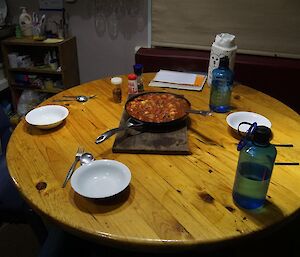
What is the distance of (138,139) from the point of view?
1.22 m

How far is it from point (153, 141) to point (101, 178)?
0.28 metres

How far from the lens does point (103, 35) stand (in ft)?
9.25

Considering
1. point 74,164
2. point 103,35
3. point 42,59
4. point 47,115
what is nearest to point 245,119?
point 74,164

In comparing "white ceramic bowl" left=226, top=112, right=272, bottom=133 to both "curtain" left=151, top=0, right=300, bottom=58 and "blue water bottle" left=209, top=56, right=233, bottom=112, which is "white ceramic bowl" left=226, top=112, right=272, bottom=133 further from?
"curtain" left=151, top=0, right=300, bottom=58

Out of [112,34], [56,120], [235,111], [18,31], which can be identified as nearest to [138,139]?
[56,120]

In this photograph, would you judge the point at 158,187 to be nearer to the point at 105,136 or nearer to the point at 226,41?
the point at 105,136

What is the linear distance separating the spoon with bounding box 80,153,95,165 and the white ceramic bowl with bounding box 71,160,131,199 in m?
0.07

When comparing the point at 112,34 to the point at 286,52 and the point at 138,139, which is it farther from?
the point at 138,139

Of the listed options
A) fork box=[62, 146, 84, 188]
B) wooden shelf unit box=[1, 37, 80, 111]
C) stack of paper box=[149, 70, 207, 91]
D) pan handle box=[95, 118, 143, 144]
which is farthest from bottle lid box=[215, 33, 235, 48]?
wooden shelf unit box=[1, 37, 80, 111]

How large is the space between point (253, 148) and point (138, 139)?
0.46m

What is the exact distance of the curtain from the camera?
232cm

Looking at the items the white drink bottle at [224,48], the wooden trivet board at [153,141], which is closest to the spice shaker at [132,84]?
the wooden trivet board at [153,141]

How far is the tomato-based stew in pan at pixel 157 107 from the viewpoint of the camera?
4.24 ft

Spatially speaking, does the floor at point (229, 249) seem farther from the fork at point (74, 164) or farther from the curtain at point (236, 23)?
the curtain at point (236, 23)
